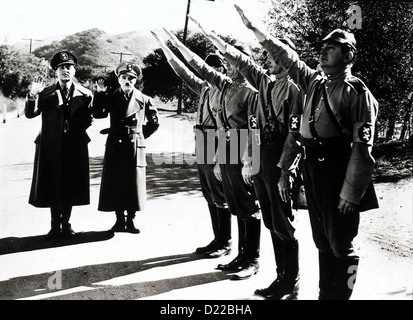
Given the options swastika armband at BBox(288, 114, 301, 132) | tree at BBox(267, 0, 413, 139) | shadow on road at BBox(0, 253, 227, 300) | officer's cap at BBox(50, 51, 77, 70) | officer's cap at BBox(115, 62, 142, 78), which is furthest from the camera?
officer's cap at BBox(115, 62, 142, 78)

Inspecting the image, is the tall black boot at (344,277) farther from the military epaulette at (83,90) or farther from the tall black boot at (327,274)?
the military epaulette at (83,90)

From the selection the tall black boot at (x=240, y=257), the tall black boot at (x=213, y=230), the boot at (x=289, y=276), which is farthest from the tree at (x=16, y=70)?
the boot at (x=289, y=276)

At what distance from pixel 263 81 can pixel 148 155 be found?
159 centimetres

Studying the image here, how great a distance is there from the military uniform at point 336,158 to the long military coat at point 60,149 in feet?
6.76

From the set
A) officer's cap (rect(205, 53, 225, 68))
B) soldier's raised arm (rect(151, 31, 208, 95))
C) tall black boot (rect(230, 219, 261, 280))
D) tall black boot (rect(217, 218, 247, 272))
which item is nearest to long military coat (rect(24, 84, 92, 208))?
soldier's raised arm (rect(151, 31, 208, 95))

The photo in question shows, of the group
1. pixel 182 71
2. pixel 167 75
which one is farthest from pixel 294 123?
pixel 167 75

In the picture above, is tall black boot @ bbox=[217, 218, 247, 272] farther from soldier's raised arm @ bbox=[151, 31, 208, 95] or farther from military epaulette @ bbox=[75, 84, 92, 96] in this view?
military epaulette @ bbox=[75, 84, 92, 96]

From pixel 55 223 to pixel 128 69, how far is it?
1.46 metres

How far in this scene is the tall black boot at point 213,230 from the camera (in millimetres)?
4287

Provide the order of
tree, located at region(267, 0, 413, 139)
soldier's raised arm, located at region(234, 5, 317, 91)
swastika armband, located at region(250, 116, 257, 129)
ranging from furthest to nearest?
tree, located at region(267, 0, 413, 139) → swastika armband, located at region(250, 116, 257, 129) → soldier's raised arm, located at region(234, 5, 317, 91)

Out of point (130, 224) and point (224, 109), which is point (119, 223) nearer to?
point (130, 224)

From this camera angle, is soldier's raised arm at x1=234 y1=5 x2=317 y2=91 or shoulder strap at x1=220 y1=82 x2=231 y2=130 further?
shoulder strap at x1=220 y1=82 x2=231 y2=130

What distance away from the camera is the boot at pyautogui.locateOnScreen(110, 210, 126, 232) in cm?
449

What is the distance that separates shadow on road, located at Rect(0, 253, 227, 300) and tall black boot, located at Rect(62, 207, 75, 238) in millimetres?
618
